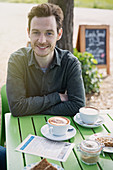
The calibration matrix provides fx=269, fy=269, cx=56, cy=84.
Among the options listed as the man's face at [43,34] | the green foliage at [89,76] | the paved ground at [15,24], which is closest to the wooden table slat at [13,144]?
the man's face at [43,34]

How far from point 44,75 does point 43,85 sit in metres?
0.10

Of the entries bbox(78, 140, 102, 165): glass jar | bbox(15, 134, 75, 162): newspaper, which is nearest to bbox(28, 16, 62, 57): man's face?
bbox(15, 134, 75, 162): newspaper

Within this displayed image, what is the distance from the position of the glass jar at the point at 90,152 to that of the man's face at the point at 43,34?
115 centimetres

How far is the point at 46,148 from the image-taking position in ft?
5.90

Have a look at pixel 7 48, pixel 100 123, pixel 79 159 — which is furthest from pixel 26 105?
pixel 7 48

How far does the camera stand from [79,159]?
1707 mm

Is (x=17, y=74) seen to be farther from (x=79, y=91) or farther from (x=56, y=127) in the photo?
(x=56, y=127)

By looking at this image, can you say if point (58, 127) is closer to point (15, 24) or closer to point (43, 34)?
point (43, 34)

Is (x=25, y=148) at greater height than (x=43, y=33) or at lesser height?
lesser

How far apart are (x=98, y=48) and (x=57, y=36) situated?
3639 mm

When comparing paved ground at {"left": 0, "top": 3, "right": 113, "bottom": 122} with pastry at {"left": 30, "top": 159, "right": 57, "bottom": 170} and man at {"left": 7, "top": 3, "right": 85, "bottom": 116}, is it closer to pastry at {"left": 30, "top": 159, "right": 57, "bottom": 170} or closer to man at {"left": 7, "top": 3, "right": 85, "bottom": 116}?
man at {"left": 7, "top": 3, "right": 85, "bottom": 116}

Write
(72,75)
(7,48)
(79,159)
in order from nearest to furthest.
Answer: (79,159)
(72,75)
(7,48)

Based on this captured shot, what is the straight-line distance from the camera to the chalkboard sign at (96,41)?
586cm

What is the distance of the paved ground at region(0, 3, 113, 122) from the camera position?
8195mm
